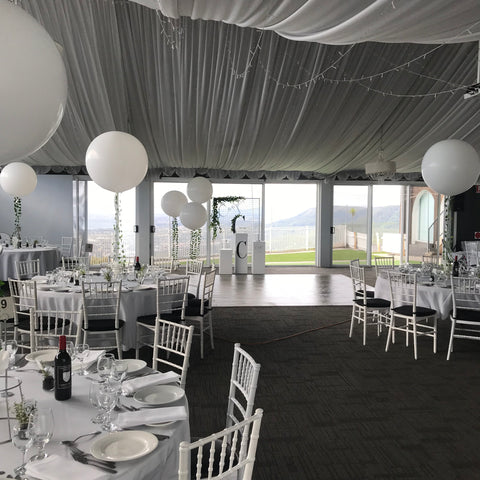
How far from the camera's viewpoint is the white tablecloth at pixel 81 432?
1.78m

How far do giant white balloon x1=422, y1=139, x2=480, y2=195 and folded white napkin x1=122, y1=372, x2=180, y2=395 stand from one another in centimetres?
364

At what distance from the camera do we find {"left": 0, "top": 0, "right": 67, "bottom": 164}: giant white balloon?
122cm

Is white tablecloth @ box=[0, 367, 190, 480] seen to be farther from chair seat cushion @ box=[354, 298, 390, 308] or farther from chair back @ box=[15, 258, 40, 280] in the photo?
chair back @ box=[15, 258, 40, 280]

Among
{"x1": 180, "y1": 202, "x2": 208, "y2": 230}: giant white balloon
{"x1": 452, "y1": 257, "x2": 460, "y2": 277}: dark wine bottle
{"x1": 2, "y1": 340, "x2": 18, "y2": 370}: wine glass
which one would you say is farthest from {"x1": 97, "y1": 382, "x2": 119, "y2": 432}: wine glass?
{"x1": 452, "y1": 257, "x2": 460, "y2": 277}: dark wine bottle

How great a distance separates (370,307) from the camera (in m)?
6.23

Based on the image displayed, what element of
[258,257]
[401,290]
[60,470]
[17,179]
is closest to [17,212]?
[17,179]

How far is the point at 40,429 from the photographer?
1781 millimetres

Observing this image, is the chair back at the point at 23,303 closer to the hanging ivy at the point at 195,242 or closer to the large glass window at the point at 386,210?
the hanging ivy at the point at 195,242

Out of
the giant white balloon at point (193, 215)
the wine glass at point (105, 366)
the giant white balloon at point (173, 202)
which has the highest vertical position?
the giant white balloon at point (173, 202)

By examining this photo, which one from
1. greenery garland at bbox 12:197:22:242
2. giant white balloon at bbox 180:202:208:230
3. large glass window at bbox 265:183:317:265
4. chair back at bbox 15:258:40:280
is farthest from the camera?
large glass window at bbox 265:183:317:265

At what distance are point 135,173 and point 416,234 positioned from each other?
1274cm

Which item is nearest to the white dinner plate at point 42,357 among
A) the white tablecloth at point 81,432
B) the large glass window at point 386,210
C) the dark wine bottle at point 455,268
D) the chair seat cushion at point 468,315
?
the white tablecloth at point 81,432

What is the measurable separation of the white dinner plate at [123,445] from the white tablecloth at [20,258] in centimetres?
874

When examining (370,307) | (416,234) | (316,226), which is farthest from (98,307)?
(416,234)
